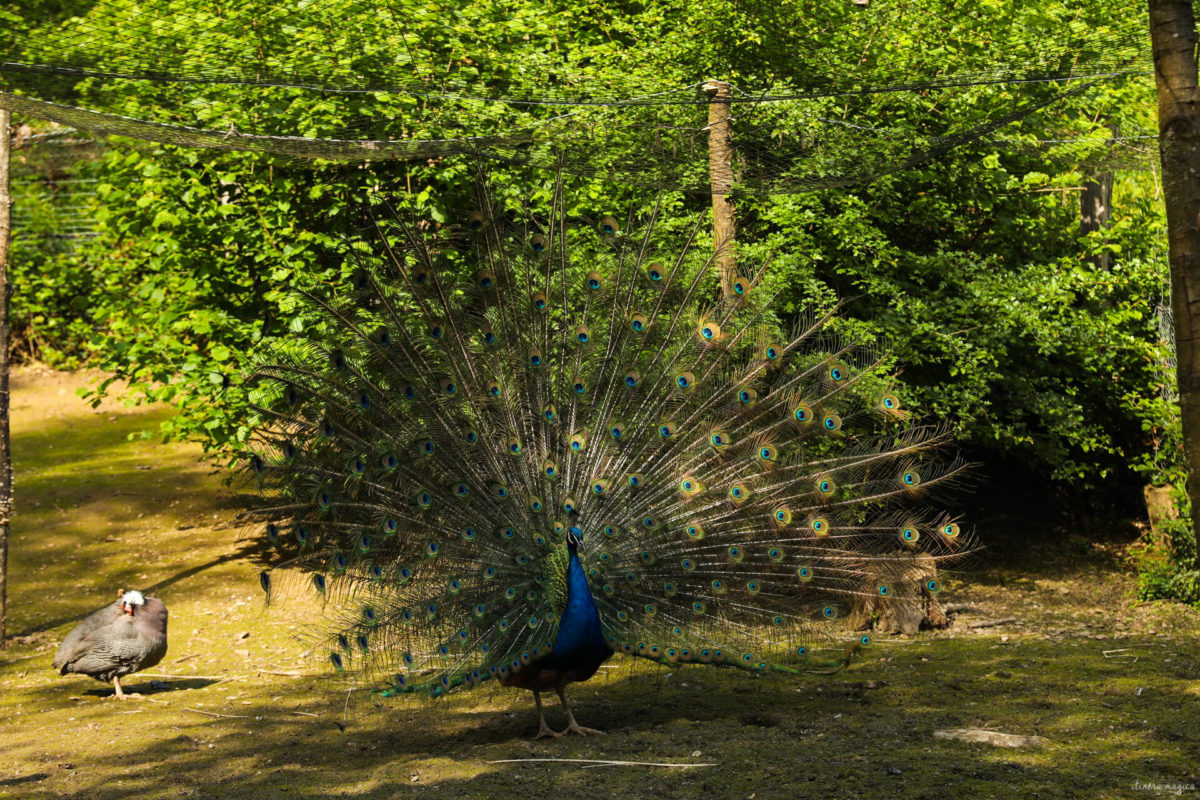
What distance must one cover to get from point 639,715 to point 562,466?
1800 millimetres

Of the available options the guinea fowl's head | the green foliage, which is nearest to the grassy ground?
the guinea fowl's head

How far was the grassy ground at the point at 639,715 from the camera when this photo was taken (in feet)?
19.5

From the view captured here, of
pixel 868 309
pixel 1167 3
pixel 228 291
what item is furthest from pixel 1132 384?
pixel 228 291

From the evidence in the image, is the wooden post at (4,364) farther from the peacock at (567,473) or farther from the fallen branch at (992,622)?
the fallen branch at (992,622)

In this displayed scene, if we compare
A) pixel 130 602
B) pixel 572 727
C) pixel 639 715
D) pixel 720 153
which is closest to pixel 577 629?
pixel 572 727

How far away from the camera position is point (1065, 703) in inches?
282

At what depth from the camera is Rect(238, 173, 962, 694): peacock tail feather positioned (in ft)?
21.8

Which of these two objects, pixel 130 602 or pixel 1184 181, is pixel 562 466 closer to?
→ pixel 130 602

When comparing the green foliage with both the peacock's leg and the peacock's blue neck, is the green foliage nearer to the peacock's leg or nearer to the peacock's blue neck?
the peacock's blue neck

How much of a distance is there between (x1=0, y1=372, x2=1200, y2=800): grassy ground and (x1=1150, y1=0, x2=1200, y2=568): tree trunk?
235cm

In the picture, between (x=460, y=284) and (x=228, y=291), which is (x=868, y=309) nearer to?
(x=460, y=284)

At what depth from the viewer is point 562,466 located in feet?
23.3

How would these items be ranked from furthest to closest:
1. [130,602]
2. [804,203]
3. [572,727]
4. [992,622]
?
[804,203] < [992,622] < [130,602] < [572,727]

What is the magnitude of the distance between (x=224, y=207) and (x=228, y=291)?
845 millimetres
